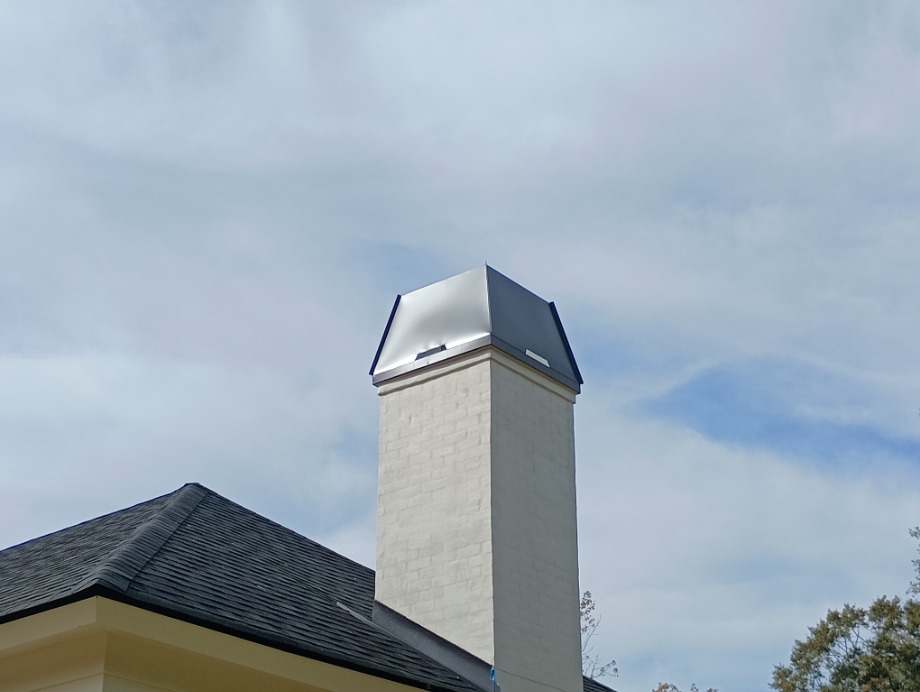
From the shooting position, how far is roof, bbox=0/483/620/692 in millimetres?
8969

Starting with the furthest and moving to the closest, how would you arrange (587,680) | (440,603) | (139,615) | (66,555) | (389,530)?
(587,680) < (389,530) < (440,603) < (66,555) < (139,615)

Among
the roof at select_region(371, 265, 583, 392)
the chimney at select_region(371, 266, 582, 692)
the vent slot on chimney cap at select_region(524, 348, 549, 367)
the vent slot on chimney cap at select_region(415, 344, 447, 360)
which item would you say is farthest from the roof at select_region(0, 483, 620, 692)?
the vent slot on chimney cap at select_region(524, 348, 549, 367)

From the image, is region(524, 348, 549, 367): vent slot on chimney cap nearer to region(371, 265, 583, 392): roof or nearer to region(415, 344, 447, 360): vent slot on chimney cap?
region(371, 265, 583, 392): roof

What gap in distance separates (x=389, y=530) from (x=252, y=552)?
1632 mm

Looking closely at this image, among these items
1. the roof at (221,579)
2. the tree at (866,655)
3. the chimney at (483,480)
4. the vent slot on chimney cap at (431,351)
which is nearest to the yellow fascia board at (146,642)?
the roof at (221,579)

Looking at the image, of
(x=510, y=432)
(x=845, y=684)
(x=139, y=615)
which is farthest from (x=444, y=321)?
(x=845, y=684)

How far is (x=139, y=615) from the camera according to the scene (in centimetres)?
848

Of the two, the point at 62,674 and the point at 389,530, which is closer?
the point at 62,674

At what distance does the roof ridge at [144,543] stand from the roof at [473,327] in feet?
8.44

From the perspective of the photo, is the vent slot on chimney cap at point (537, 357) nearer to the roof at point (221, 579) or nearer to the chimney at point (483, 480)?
the chimney at point (483, 480)

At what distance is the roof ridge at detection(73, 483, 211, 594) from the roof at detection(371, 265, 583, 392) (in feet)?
8.44

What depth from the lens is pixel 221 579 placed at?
10.4 metres

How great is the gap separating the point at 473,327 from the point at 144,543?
4692 mm

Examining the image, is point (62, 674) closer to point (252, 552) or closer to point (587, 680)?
point (252, 552)
